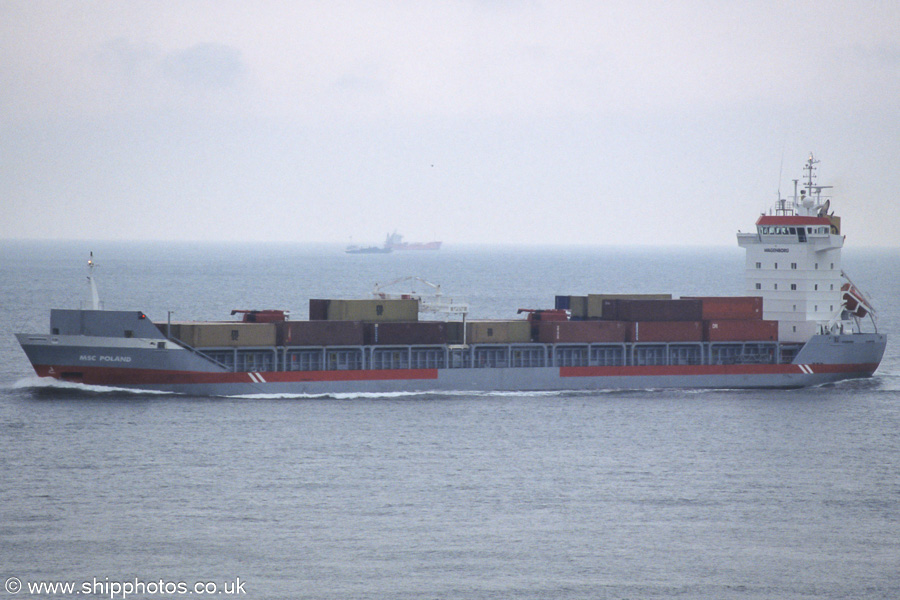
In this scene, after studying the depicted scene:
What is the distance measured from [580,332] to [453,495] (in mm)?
23009

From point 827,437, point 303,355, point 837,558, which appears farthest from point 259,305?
point 837,558

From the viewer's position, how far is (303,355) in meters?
57.7

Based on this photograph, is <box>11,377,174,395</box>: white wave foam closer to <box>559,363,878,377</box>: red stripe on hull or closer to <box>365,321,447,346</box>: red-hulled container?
<box>365,321,447,346</box>: red-hulled container

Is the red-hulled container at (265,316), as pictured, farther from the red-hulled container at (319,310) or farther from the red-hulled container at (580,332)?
Result: the red-hulled container at (580,332)

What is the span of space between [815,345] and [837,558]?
3158cm

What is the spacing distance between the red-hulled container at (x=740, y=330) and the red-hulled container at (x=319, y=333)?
2037cm

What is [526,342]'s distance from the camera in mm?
61000

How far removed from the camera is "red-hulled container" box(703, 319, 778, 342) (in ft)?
205

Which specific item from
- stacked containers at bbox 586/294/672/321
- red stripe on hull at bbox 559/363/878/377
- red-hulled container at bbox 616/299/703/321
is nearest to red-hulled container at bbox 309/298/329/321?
red stripe on hull at bbox 559/363/878/377

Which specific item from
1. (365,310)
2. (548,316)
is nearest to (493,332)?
(548,316)

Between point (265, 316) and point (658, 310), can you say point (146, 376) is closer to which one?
point (265, 316)

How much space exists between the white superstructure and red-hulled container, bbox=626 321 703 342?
6.42 meters

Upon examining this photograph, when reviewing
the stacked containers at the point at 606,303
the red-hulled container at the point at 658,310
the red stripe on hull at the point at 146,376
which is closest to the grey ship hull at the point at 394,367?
the red stripe on hull at the point at 146,376

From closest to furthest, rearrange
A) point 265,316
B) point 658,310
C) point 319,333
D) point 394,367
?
point 319,333 → point 265,316 → point 394,367 → point 658,310
